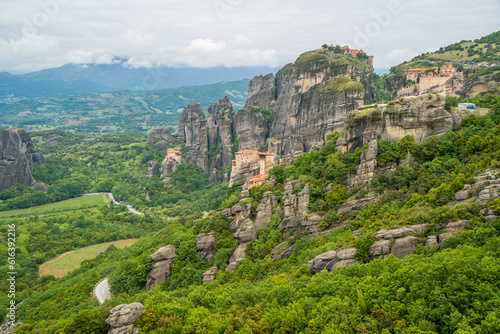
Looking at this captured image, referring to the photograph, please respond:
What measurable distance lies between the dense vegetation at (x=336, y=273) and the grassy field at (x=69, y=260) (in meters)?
1.93

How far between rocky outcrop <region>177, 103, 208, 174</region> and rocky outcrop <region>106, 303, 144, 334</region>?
9182 cm

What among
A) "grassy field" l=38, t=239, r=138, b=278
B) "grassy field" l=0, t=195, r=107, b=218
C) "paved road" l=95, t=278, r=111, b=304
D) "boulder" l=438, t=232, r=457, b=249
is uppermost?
"boulder" l=438, t=232, r=457, b=249

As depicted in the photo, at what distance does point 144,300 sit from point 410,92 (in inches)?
2922

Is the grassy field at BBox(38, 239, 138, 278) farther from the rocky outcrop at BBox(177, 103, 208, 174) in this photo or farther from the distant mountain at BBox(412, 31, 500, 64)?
the distant mountain at BBox(412, 31, 500, 64)

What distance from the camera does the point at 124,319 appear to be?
3161 centimetres

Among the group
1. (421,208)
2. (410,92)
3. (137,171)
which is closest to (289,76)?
(410,92)

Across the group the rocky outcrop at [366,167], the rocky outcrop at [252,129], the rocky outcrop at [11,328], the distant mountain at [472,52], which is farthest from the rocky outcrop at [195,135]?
the rocky outcrop at [366,167]

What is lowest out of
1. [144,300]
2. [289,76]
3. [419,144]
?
[144,300]

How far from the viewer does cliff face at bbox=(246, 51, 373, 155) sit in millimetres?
91812

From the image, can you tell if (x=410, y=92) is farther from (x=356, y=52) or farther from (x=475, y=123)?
(x=475, y=123)

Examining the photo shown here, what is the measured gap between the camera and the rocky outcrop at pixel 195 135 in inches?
4931

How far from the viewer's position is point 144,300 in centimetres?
3731

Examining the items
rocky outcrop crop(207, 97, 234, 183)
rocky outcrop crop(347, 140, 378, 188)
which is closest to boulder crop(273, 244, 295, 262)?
rocky outcrop crop(347, 140, 378, 188)

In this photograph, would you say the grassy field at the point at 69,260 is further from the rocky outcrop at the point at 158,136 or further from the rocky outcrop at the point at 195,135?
the rocky outcrop at the point at 158,136
